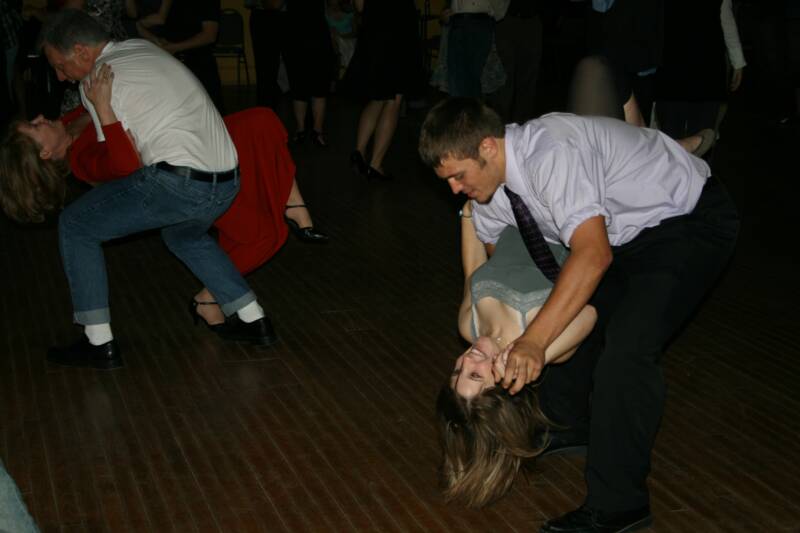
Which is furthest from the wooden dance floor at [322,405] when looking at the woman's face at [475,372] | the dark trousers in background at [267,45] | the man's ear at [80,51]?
the dark trousers in background at [267,45]

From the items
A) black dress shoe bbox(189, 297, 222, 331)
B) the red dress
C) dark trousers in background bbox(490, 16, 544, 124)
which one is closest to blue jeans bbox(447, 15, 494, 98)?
dark trousers in background bbox(490, 16, 544, 124)

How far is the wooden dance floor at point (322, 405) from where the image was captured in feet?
10.5

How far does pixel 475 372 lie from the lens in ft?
9.31

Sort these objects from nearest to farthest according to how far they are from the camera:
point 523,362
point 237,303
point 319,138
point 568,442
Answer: point 523,362 < point 568,442 < point 237,303 < point 319,138

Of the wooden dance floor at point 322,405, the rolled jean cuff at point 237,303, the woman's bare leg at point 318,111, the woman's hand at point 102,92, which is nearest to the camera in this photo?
the wooden dance floor at point 322,405

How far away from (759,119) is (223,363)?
8.09 meters

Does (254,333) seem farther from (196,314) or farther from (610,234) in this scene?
(610,234)

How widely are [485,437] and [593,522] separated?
427 millimetres

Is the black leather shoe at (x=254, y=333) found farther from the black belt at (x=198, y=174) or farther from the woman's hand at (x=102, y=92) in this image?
the woman's hand at (x=102, y=92)

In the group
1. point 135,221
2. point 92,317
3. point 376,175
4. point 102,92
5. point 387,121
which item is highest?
point 102,92

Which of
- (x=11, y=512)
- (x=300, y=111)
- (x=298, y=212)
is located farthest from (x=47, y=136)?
(x=300, y=111)

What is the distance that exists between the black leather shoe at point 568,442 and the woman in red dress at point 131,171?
177 centimetres

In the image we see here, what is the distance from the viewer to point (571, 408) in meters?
3.53

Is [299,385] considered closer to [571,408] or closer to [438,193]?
[571,408]
